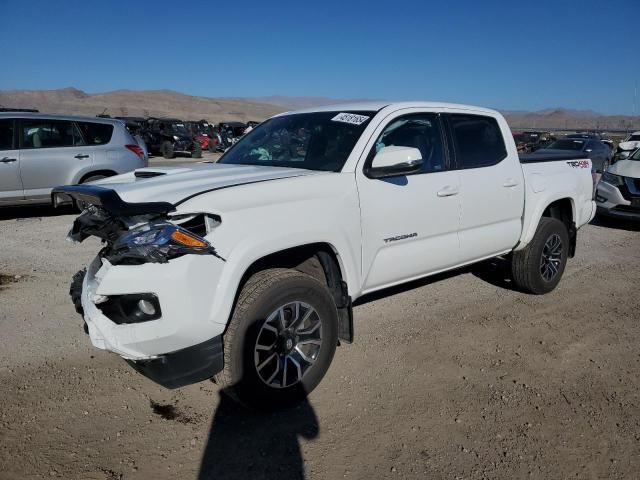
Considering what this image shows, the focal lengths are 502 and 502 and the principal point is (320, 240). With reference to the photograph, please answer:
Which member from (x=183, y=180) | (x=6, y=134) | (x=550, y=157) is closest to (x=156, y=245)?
(x=183, y=180)

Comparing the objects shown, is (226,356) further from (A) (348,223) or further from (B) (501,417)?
(B) (501,417)

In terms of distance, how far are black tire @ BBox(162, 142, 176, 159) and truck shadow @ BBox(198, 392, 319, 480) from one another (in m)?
20.9

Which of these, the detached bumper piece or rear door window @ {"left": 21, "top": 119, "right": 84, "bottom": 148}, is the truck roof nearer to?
the detached bumper piece

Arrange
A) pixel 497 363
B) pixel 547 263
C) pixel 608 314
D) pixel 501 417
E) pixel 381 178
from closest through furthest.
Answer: pixel 501 417
pixel 381 178
pixel 497 363
pixel 608 314
pixel 547 263

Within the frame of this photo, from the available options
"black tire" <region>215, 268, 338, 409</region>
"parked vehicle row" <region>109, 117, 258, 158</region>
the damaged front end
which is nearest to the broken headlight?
the damaged front end

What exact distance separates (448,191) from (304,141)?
47.4 inches

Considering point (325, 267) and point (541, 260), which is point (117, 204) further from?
point (541, 260)

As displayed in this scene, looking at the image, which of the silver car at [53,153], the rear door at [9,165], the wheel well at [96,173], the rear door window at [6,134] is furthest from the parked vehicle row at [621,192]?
the rear door window at [6,134]

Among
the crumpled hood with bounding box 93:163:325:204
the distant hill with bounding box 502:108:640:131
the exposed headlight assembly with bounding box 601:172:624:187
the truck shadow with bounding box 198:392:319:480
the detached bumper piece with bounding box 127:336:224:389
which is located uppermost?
the distant hill with bounding box 502:108:640:131

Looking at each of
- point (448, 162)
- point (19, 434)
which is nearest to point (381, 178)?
point (448, 162)

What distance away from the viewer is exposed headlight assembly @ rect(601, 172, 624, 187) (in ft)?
30.6

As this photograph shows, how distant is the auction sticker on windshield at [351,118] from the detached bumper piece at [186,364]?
6.39ft

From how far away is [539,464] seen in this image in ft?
8.75

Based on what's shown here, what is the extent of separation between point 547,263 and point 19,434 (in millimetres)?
4822
